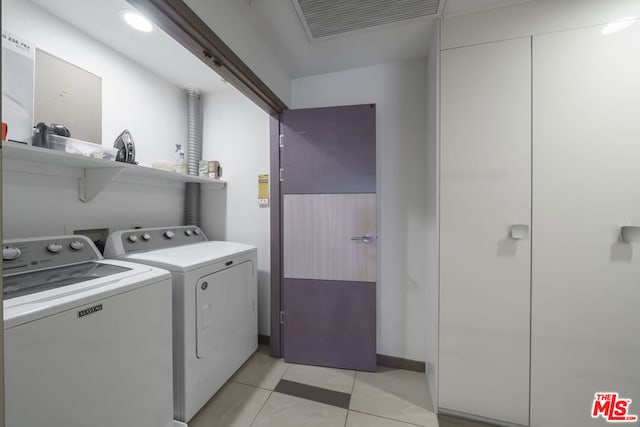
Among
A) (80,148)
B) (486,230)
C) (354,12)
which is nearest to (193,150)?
(80,148)

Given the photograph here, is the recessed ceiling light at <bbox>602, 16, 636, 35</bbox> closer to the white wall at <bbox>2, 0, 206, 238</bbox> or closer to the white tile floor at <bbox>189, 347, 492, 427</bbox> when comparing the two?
the white tile floor at <bbox>189, 347, 492, 427</bbox>

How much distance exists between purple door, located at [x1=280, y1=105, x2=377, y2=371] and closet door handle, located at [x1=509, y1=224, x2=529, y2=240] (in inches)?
34.6

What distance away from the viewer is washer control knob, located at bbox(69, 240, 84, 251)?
1.50 m

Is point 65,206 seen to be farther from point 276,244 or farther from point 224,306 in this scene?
point 276,244

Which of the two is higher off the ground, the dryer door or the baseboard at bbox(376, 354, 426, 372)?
the dryer door

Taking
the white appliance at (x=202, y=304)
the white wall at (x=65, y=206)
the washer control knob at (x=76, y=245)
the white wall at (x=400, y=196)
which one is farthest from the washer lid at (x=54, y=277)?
the white wall at (x=400, y=196)

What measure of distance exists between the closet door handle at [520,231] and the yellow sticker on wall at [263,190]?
74.1 inches

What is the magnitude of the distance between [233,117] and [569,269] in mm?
2801

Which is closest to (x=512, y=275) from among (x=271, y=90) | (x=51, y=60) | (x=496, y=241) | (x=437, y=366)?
(x=496, y=241)

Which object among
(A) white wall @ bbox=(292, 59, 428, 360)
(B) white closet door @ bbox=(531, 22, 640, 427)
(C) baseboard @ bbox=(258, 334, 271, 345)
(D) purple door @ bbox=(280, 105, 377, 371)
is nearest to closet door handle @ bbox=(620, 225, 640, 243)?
(B) white closet door @ bbox=(531, 22, 640, 427)

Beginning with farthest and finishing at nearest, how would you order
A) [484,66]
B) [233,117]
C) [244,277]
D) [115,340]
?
[233,117] < [244,277] < [484,66] < [115,340]

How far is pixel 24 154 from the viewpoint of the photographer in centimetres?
130

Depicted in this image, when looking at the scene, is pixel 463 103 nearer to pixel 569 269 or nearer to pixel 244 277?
pixel 569 269

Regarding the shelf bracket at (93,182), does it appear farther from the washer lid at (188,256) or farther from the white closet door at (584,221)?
the white closet door at (584,221)
